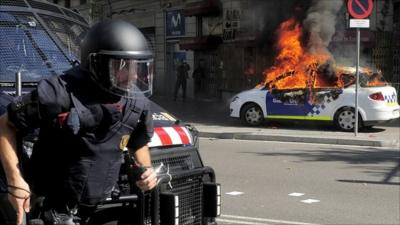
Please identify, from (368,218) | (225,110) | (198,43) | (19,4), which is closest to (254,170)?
(368,218)

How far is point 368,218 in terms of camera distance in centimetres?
651

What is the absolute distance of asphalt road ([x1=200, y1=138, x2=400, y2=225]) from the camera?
664cm

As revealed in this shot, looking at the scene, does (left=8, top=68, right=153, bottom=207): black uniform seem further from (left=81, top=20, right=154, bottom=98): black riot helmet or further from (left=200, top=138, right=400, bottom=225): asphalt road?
(left=200, top=138, right=400, bottom=225): asphalt road

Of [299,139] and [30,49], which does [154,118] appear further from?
[299,139]

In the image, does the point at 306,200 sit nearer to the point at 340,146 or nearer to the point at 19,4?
the point at 19,4

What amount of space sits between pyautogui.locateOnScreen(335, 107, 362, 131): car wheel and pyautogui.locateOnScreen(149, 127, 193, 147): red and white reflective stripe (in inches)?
447

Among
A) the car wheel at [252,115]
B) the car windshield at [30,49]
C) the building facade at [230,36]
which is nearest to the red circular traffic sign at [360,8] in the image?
the building facade at [230,36]

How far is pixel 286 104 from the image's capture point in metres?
15.8

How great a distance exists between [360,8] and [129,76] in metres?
11.9

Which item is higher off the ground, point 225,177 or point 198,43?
point 198,43

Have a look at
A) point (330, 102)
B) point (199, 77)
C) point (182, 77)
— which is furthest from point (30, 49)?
point (199, 77)

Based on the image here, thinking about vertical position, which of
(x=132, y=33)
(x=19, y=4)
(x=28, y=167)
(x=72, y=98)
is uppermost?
(x=19, y=4)

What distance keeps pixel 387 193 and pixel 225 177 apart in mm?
2408

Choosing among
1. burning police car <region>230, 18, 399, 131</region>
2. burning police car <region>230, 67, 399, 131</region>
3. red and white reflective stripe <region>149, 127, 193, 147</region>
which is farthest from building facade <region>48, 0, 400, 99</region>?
red and white reflective stripe <region>149, 127, 193, 147</region>
